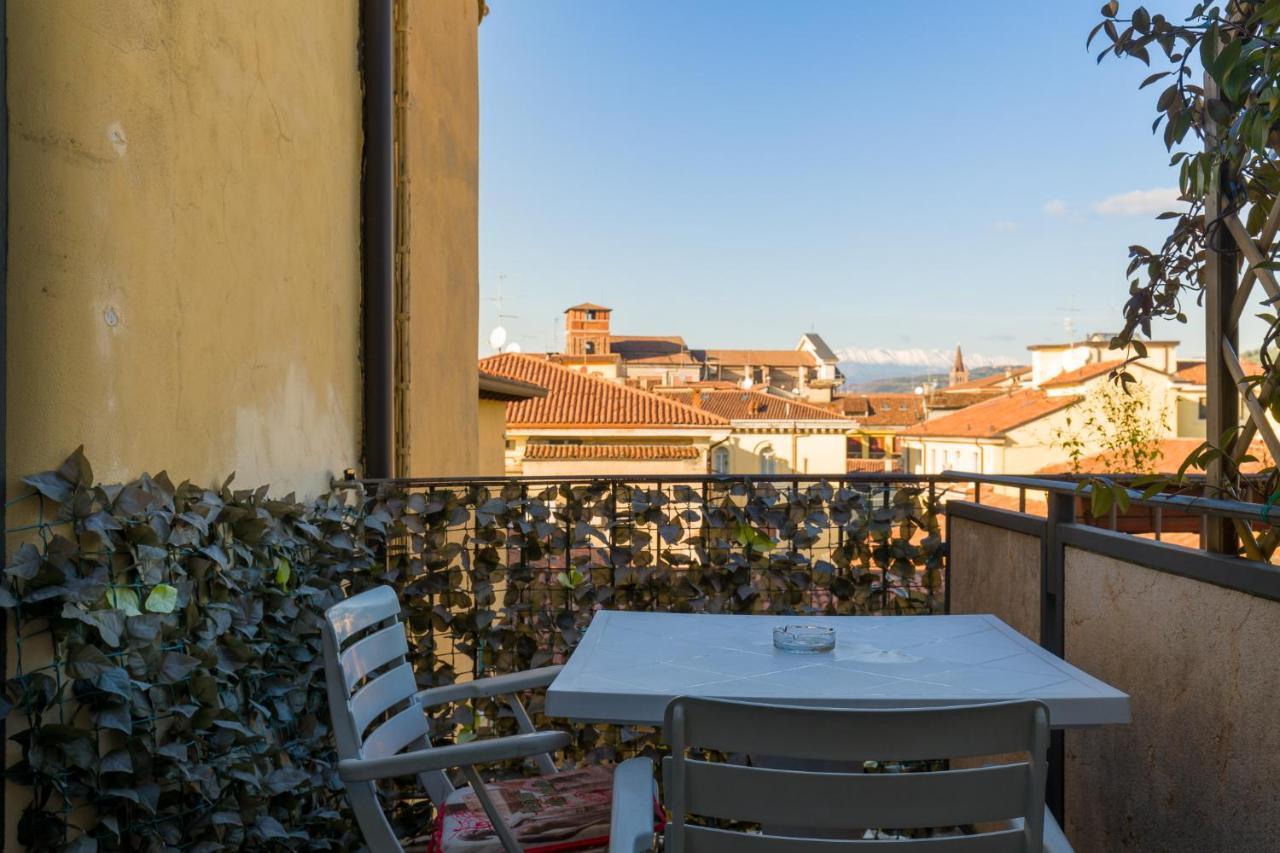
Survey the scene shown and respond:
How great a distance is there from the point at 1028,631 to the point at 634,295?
6699cm

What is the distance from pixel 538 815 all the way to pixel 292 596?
3.77 ft

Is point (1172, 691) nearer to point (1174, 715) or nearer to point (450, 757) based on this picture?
point (1174, 715)

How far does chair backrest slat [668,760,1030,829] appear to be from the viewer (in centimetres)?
125

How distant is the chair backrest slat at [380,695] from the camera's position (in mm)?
2035

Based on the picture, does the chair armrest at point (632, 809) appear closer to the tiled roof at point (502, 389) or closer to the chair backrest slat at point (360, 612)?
the chair backrest slat at point (360, 612)

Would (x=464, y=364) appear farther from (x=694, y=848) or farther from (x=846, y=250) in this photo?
(x=846, y=250)

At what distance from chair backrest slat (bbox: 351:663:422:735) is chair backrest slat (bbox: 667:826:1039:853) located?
2.99 feet

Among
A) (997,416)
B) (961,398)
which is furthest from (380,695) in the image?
(961,398)

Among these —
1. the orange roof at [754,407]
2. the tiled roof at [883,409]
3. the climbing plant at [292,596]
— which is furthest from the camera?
the tiled roof at [883,409]

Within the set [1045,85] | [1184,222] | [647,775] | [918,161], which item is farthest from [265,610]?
[918,161]

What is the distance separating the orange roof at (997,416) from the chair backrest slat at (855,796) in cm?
2740

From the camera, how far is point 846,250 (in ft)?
204

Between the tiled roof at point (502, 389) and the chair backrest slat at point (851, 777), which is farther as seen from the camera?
the tiled roof at point (502, 389)

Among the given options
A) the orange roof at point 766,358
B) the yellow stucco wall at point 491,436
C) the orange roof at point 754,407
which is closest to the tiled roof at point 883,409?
the orange roof at point 754,407
